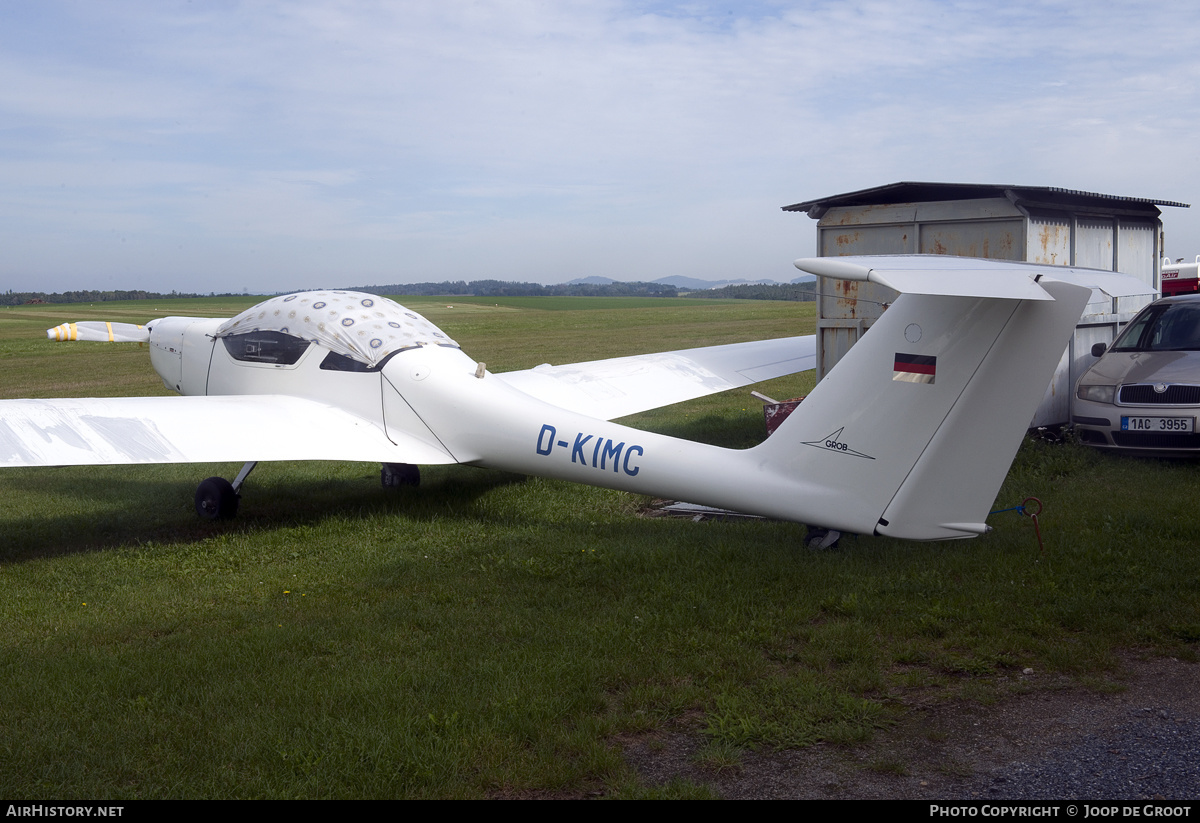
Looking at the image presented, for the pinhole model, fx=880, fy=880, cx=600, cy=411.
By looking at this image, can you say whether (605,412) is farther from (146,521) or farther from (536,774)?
(536,774)

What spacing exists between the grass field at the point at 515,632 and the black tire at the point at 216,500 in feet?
0.79

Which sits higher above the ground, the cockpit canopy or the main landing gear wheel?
the cockpit canopy

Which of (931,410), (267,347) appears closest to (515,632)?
(931,410)

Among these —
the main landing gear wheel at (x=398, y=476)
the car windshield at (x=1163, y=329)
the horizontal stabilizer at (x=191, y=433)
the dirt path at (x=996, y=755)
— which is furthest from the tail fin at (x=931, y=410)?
the car windshield at (x=1163, y=329)

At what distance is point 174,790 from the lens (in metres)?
3.68

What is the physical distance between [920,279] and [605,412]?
600cm

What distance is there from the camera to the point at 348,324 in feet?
29.1

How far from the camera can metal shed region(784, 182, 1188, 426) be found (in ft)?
32.2

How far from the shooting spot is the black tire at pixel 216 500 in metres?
8.63

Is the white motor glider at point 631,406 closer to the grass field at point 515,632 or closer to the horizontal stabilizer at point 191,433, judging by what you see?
the horizontal stabilizer at point 191,433

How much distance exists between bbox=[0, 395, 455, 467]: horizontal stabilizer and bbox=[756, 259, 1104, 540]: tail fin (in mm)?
3807

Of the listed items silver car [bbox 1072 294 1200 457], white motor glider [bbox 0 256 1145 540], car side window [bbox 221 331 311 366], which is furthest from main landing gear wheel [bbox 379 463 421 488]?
silver car [bbox 1072 294 1200 457]

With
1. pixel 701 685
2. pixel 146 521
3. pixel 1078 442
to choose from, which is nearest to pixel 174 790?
pixel 701 685

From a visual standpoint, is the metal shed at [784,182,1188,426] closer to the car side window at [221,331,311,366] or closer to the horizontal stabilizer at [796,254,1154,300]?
the horizontal stabilizer at [796,254,1154,300]
